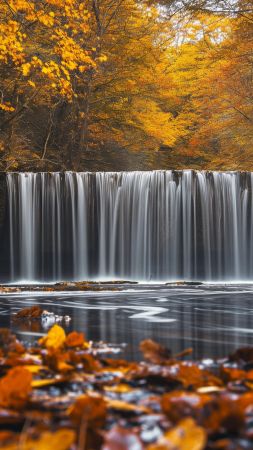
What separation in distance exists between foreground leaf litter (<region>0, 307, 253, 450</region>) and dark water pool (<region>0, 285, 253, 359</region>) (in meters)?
0.60

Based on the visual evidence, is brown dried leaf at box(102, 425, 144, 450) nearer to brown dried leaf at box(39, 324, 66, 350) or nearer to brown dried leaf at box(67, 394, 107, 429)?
brown dried leaf at box(67, 394, 107, 429)

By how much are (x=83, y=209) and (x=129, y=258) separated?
1.72 meters

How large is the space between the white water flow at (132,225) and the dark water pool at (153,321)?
27.1ft

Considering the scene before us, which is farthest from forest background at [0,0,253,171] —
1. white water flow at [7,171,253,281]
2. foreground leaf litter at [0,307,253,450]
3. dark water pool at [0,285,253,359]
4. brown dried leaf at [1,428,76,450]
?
brown dried leaf at [1,428,76,450]

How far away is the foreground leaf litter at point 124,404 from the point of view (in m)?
1.39

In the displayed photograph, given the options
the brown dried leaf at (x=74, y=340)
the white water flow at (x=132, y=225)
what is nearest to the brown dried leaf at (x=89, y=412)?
the brown dried leaf at (x=74, y=340)

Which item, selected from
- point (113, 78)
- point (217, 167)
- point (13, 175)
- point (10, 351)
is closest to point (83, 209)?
point (13, 175)

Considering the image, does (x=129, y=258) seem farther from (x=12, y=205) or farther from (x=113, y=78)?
(x=113, y=78)

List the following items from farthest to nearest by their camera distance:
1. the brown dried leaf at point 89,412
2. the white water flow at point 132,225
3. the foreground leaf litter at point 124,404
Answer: the white water flow at point 132,225 → the brown dried leaf at point 89,412 → the foreground leaf litter at point 124,404

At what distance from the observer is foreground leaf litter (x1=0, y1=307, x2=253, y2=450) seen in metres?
1.39

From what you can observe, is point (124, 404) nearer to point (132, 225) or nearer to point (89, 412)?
point (89, 412)

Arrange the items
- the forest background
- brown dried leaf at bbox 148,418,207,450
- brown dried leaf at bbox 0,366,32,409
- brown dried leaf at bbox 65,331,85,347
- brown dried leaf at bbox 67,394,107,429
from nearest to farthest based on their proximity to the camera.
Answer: brown dried leaf at bbox 148,418,207,450
brown dried leaf at bbox 67,394,107,429
brown dried leaf at bbox 0,366,32,409
brown dried leaf at bbox 65,331,85,347
the forest background

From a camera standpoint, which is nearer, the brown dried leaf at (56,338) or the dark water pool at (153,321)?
the brown dried leaf at (56,338)

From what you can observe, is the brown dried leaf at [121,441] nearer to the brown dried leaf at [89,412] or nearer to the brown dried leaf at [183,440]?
the brown dried leaf at [183,440]
